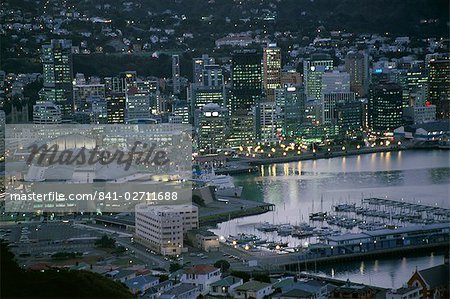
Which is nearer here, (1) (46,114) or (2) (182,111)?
(1) (46,114)

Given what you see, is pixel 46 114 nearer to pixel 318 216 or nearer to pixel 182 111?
pixel 182 111

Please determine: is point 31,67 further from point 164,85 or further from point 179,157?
point 179,157

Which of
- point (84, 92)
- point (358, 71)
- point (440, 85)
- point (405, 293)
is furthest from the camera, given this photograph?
point (358, 71)

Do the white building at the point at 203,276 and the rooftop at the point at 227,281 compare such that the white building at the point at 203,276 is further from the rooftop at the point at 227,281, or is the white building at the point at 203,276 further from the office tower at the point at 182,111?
Answer: the office tower at the point at 182,111

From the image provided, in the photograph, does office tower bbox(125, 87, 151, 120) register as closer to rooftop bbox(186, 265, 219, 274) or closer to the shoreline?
the shoreline

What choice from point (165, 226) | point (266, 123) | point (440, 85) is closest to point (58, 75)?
point (266, 123)

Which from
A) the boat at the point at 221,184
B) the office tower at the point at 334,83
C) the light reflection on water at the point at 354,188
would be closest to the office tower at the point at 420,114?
the office tower at the point at 334,83
